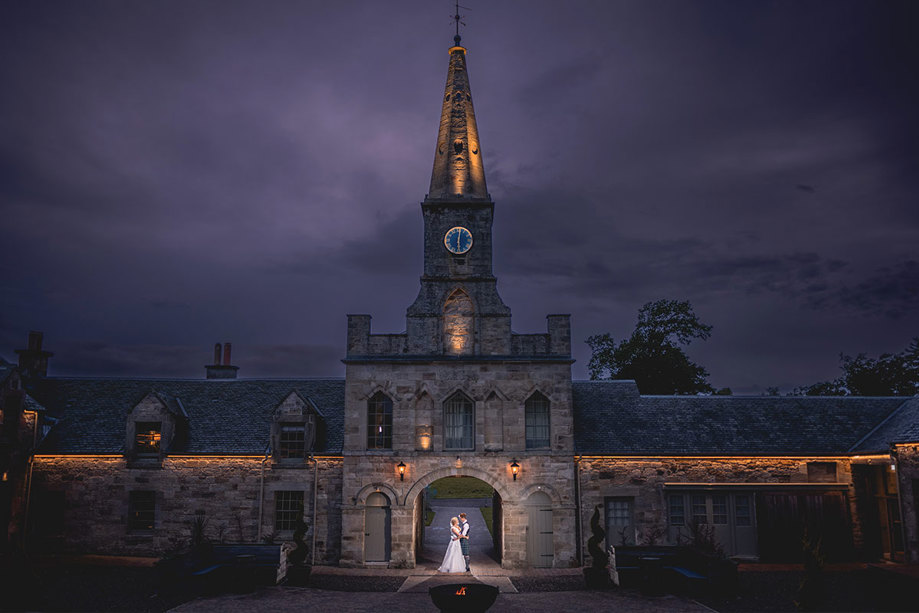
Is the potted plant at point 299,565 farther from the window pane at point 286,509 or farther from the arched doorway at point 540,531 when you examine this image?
the arched doorway at point 540,531

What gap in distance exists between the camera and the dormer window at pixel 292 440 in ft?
81.2

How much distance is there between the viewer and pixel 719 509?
24.1m

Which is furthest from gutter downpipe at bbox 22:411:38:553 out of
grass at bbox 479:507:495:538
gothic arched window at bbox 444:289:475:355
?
grass at bbox 479:507:495:538

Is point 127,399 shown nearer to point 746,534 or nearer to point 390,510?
point 390,510

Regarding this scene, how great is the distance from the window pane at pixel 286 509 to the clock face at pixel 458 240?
11.4 metres

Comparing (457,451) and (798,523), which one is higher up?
(457,451)

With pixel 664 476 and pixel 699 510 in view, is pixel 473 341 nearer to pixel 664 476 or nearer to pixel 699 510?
pixel 664 476

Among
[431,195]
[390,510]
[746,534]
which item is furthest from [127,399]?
[746,534]

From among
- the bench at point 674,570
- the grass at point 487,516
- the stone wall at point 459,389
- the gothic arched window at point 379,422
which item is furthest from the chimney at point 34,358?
the bench at point 674,570

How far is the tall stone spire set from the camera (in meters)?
25.6

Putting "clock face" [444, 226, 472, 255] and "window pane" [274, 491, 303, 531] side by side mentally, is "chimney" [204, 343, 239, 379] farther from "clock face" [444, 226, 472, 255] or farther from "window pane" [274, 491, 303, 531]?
"clock face" [444, 226, 472, 255]

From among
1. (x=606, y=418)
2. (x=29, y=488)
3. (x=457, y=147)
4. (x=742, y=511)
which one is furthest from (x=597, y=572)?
(x=29, y=488)

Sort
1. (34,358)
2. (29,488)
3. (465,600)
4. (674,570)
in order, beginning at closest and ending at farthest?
(465,600), (674,570), (29,488), (34,358)

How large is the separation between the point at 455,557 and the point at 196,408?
13.3 metres
